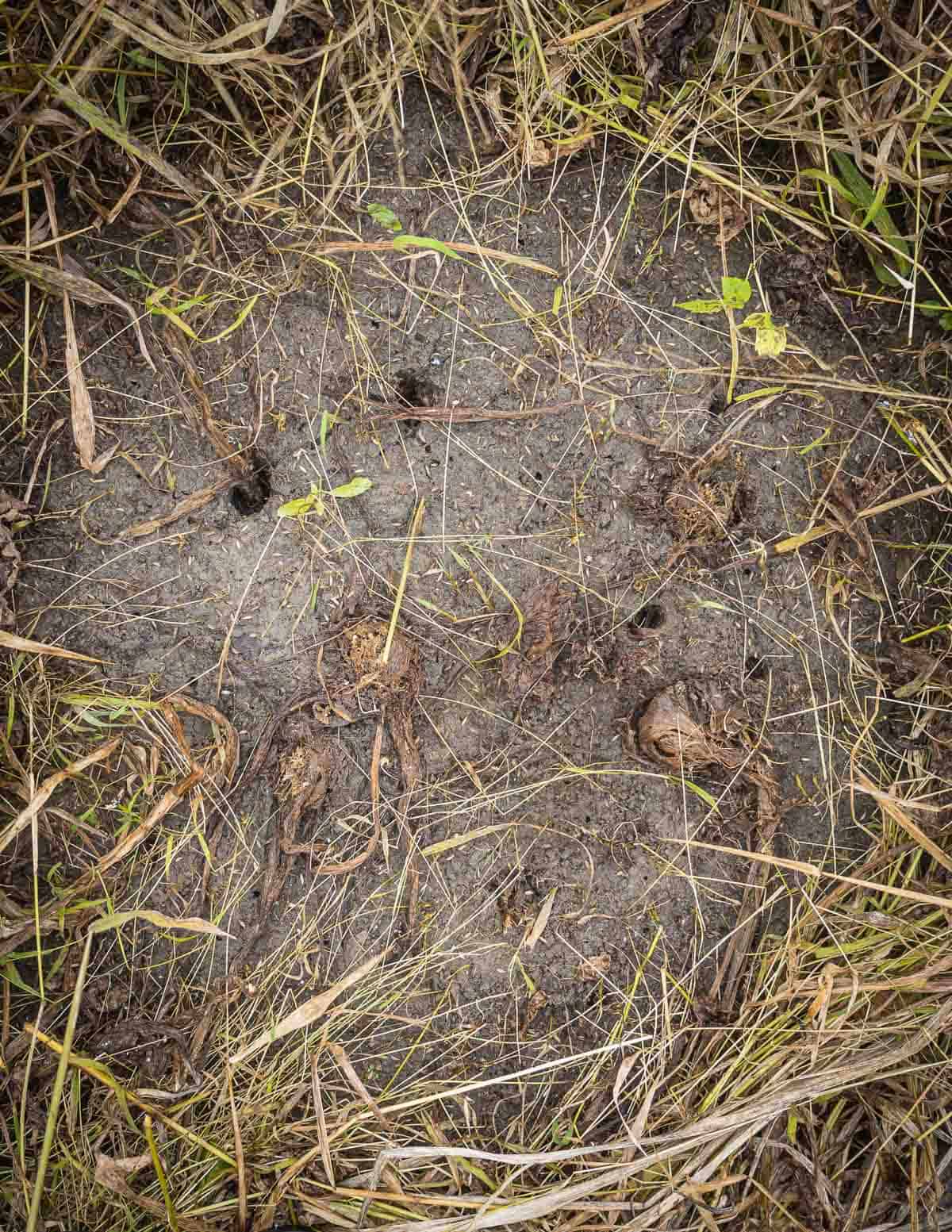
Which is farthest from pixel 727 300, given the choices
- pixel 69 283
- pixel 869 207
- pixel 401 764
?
pixel 69 283

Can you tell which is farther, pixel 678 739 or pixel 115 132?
pixel 678 739

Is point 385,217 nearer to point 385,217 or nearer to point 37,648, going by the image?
point 385,217

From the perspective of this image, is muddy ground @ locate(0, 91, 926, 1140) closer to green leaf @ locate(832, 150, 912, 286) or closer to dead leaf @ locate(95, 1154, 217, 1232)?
green leaf @ locate(832, 150, 912, 286)

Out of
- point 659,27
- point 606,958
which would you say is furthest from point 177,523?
point 659,27

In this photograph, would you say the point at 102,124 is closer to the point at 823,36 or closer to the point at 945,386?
the point at 823,36

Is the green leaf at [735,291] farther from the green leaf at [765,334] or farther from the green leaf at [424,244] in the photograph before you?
the green leaf at [424,244]

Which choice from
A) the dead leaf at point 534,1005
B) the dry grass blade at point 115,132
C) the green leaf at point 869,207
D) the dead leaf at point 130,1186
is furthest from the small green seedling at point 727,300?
the dead leaf at point 130,1186

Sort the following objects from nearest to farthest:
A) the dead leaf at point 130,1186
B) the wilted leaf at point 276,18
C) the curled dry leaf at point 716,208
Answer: the wilted leaf at point 276,18, the dead leaf at point 130,1186, the curled dry leaf at point 716,208
